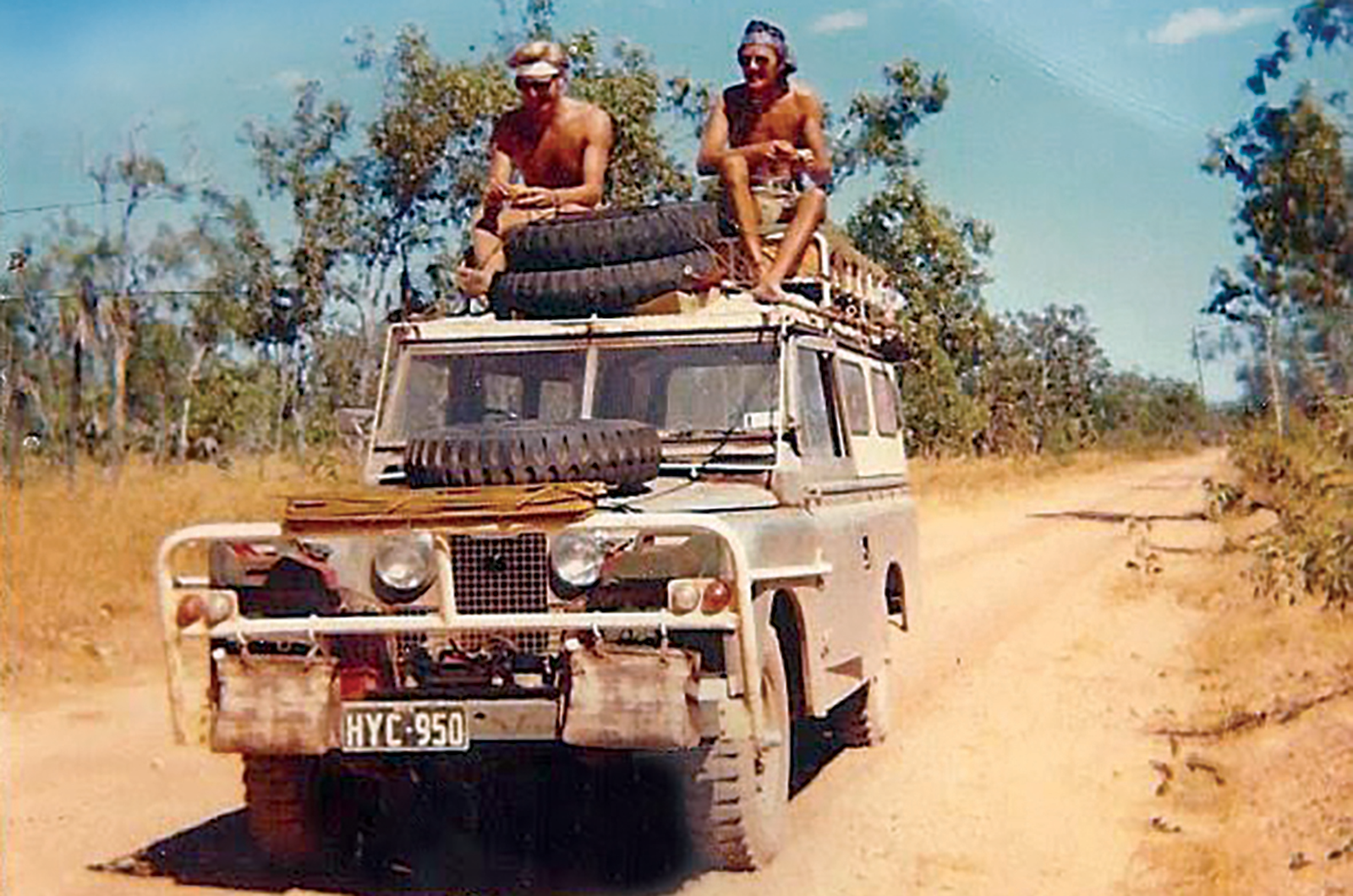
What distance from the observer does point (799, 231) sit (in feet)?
26.5

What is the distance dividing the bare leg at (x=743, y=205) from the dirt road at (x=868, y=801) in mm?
2313

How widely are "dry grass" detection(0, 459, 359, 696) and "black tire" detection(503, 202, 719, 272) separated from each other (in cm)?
510

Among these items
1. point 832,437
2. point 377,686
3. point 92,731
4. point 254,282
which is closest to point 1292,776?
point 832,437

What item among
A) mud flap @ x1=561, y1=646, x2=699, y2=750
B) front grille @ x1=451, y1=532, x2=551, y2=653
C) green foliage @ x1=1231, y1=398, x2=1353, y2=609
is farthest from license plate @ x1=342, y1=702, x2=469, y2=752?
green foliage @ x1=1231, y1=398, x2=1353, y2=609

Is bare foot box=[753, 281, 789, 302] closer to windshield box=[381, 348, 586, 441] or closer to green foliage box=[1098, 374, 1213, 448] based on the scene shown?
windshield box=[381, 348, 586, 441]

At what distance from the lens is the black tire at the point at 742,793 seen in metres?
5.99

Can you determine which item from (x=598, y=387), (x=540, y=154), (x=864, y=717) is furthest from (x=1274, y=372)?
(x=598, y=387)

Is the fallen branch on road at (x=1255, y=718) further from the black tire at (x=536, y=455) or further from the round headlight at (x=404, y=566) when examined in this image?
the round headlight at (x=404, y=566)

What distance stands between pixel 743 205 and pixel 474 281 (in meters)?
1.23

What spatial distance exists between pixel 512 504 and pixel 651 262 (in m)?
2.00

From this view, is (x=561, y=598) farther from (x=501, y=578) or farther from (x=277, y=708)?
(x=277, y=708)

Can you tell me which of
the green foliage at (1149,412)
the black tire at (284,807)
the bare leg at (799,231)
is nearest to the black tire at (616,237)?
the bare leg at (799,231)

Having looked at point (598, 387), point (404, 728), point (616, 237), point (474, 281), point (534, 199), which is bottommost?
point (404, 728)

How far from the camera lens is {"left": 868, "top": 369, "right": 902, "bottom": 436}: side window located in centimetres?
941
